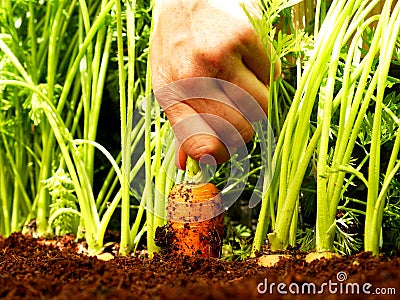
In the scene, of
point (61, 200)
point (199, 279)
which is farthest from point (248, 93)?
point (61, 200)

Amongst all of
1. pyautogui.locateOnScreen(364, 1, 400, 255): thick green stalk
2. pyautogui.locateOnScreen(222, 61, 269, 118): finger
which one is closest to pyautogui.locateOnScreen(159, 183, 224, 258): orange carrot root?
pyautogui.locateOnScreen(222, 61, 269, 118): finger

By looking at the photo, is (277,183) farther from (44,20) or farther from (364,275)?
(44,20)

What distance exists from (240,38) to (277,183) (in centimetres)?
33

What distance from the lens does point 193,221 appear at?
49.9 inches

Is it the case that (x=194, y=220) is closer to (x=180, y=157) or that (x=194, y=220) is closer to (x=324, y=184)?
(x=180, y=157)

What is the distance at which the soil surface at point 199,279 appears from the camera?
68 centimetres

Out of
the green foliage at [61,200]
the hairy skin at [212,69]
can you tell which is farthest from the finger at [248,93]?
the green foliage at [61,200]

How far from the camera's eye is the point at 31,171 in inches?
77.5

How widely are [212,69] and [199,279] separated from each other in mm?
469

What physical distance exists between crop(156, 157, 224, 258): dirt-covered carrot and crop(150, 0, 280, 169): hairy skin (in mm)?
93

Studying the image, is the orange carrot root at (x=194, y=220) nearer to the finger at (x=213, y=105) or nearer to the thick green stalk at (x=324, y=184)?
the finger at (x=213, y=105)

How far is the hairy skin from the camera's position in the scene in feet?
3.76

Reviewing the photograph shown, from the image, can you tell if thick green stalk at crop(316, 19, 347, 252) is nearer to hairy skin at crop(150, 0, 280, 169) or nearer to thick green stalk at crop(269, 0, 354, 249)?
thick green stalk at crop(269, 0, 354, 249)

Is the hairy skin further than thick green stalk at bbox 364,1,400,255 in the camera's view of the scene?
Yes
